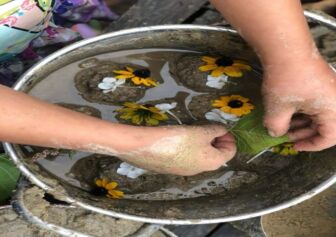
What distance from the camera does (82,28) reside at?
2131 millimetres

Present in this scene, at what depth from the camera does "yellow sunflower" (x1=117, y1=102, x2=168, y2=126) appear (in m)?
1.55

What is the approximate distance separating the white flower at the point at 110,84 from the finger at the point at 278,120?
0.45 metres

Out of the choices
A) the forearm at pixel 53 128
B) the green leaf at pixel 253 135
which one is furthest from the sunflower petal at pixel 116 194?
the green leaf at pixel 253 135

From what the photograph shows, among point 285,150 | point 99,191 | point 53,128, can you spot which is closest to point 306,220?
point 285,150

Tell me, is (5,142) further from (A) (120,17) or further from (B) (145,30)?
(A) (120,17)

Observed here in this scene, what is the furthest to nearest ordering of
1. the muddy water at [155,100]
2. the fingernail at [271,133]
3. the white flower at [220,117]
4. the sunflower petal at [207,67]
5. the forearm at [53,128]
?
the sunflower petal at [207,67], the white flower at [220,117], the muddy water at [155,100], the fingernail at [271,133], the forearm at [53,128]

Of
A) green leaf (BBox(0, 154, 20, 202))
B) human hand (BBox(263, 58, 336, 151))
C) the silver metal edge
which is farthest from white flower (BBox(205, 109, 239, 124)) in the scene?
green leaf (BBox(0, 154, 20, 202))

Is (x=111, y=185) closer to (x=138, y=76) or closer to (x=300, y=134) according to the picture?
(x=138, y=76)

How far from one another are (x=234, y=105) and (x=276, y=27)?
35 centimetres

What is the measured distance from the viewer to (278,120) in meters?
1.33

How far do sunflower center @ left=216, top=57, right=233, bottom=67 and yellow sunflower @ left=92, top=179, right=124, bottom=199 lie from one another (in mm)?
447

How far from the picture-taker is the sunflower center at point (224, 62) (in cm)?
168

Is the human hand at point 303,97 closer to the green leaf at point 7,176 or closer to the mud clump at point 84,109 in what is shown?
the mud clump at point 84,109

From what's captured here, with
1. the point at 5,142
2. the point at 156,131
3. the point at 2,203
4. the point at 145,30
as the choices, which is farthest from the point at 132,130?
the point at 2,203
